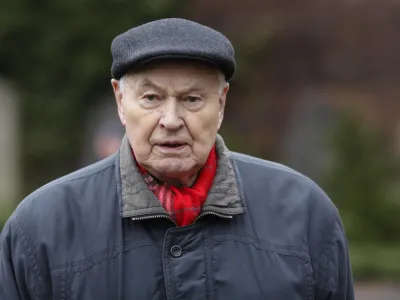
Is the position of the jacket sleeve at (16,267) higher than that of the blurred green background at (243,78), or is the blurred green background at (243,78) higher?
the blurred green background at (243,78)

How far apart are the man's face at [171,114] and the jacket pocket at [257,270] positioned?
272 millimetres

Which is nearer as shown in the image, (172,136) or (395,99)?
(172,136)

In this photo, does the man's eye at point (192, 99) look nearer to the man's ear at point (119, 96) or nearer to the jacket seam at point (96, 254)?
the man's ear at point (119, 96)

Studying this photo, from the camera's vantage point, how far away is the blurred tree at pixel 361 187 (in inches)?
524

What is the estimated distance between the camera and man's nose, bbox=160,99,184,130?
124 inches

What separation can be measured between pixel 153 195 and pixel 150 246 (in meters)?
0.15

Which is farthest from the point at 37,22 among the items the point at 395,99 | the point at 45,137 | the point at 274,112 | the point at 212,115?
the point at 212,115

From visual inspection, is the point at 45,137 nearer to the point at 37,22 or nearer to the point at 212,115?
the point at 37,22

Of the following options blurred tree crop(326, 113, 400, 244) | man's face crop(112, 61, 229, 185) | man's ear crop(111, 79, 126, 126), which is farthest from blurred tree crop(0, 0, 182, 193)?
man's face crop(112, 61, 229, 185)

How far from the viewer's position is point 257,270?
3229mm

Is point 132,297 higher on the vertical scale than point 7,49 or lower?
lower

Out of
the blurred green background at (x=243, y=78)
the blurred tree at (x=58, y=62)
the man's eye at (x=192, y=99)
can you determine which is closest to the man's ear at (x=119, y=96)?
the man's eye at (x=192, y=99)

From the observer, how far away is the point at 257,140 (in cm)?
1717

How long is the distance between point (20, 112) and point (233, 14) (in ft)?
11.8
